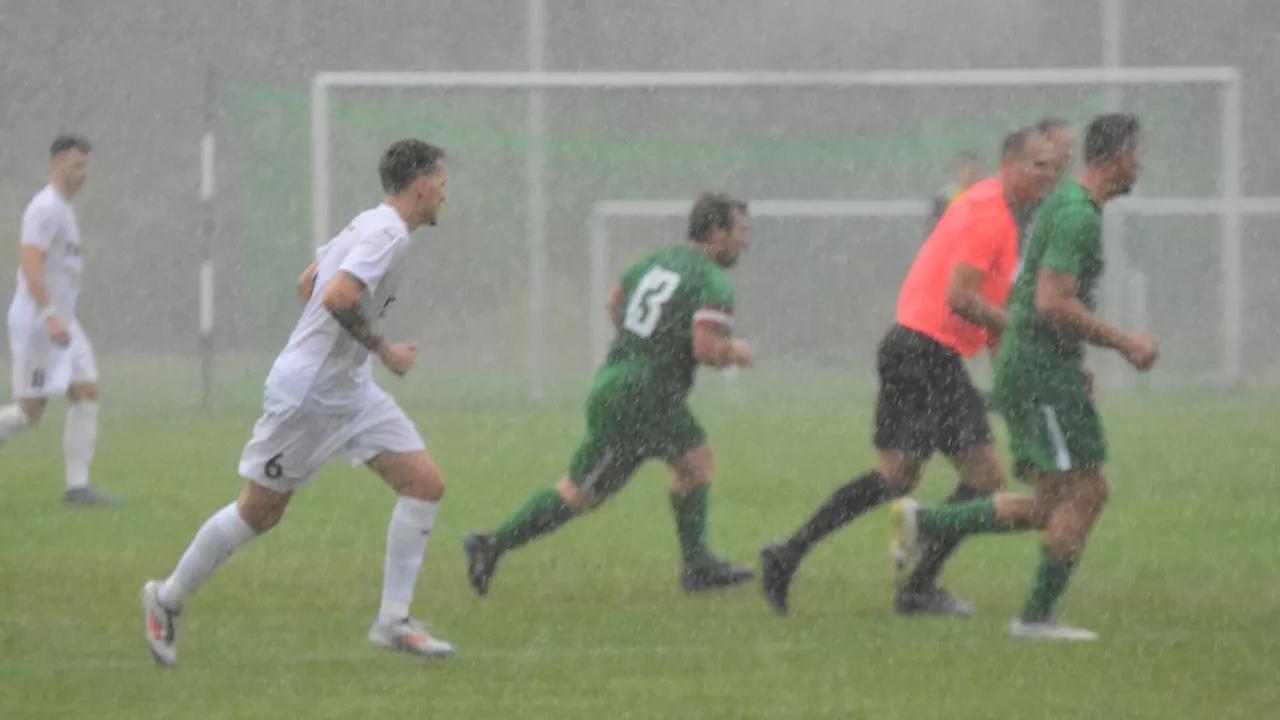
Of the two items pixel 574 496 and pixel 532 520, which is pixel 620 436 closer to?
pixel 574 496

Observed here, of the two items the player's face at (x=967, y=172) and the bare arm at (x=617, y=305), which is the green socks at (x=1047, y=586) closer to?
the bare arm at (x=617, y=305)

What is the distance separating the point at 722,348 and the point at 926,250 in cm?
84

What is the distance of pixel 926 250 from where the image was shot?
860cm

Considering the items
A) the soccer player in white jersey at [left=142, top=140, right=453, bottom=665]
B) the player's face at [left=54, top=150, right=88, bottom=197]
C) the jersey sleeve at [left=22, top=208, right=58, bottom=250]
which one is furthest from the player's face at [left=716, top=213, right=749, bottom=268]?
the jersey sleeve at [left=22, top=208, right=58, bottom=250]

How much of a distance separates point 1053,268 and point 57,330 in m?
6.57

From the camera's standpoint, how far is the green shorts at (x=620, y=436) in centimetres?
906

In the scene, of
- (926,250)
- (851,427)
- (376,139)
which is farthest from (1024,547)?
(376,139)

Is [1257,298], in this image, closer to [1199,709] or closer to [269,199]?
[269,199]

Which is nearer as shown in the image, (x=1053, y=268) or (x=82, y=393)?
(x=1053, y=268)

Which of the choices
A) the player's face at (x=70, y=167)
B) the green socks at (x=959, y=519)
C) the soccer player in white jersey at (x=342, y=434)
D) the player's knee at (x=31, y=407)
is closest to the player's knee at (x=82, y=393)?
the player's knee at (x=31, y=407)

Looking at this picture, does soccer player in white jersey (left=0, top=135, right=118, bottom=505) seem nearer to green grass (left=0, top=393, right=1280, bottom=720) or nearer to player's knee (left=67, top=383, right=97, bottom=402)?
player's knee (left=67, top=383, right=97, bottom=402)

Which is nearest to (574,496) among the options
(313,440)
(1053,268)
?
(313,440)

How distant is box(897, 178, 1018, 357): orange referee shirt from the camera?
8.11 metres

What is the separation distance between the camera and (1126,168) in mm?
7473
